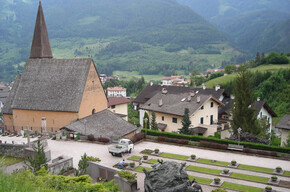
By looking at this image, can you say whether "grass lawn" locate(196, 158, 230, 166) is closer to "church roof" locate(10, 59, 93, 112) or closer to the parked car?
the parked car

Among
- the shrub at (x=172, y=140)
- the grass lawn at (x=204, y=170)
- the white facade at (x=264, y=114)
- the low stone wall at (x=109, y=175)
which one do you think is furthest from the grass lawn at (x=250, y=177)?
the white facade at (x=264, y=114)

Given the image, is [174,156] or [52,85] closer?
[174,156]

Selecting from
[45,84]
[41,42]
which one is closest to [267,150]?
[45,84]

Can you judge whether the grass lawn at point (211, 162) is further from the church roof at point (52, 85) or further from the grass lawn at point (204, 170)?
the church roof at point (52, 85)

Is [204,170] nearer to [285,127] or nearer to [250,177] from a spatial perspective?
[250,177]

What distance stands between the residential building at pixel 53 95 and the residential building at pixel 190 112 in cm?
1168

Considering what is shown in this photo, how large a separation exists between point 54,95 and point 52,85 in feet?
6.58

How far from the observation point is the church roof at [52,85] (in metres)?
40.3

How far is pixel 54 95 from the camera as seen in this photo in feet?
135

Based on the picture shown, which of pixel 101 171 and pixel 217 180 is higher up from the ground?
pixel 101 171

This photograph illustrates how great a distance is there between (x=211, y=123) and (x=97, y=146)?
2677cm

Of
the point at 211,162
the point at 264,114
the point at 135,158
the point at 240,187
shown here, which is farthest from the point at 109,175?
the point at 264,114

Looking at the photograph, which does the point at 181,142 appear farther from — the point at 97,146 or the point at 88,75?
the point at 88,75

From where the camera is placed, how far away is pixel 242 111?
38.4 m
